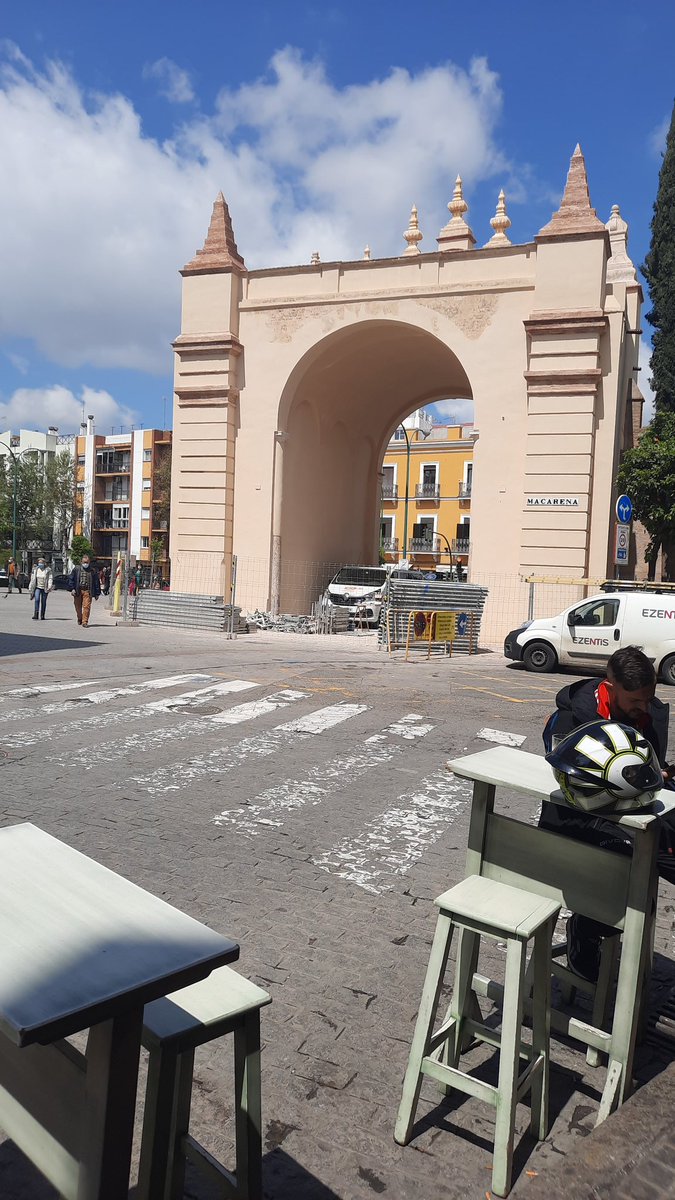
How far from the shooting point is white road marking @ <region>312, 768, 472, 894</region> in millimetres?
5283

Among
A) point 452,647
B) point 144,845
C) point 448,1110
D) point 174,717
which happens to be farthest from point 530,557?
point 448,1110

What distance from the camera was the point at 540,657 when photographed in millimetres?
17125

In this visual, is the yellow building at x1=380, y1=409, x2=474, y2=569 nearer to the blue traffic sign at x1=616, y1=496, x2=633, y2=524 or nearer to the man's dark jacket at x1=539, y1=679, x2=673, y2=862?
the blue traffic sign at x1=616, y1=496, x2=633, y2=524

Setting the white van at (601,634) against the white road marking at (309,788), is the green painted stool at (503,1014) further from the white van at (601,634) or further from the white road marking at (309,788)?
the white van at (601,634)

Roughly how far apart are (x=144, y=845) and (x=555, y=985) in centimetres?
277

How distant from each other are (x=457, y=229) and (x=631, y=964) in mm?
29827

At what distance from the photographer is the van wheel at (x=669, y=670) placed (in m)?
15.9

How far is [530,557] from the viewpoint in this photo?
22234 mm

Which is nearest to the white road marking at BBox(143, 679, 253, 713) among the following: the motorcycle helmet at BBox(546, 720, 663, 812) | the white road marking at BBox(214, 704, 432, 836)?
the white road marking at BBox(214, 704, 432, 836)

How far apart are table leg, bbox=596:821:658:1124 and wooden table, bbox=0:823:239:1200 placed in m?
1.64

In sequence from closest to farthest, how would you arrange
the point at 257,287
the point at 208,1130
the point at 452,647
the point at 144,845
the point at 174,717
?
the point at 208,1130
the point at 144,845
the point at 174,717
the point at 452,647
the point at 257,287

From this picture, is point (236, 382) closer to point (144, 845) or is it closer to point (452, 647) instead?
point (452, 647)

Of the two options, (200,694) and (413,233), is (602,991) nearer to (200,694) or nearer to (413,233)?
(200,694)

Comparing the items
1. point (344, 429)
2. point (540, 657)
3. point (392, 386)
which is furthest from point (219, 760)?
point (392, 386)
